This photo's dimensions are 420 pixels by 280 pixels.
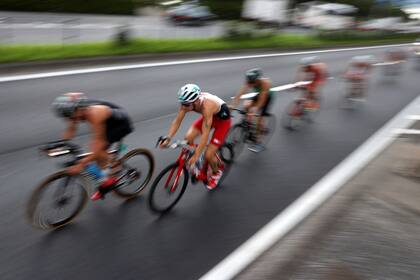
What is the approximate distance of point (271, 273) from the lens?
15.6ft

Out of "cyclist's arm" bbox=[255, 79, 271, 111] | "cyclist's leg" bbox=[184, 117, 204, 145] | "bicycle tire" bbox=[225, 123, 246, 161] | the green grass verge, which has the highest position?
the green grass verge

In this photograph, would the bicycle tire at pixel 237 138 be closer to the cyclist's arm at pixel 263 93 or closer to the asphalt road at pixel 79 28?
the cyclist's arm at pixel 263 93

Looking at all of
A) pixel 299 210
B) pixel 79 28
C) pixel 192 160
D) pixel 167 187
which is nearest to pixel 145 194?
pixel 167 187

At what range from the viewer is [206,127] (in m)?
5.89

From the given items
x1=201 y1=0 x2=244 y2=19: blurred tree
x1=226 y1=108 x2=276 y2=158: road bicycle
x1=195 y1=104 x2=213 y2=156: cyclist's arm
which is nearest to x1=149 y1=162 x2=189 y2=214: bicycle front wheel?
x1=195 y1=104 x2=213 y2=156: cyclist's arm

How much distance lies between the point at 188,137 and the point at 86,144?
2755 mm

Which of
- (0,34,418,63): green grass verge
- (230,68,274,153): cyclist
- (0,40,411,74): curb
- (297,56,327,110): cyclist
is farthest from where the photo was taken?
(0,34,418,63): green grass verge

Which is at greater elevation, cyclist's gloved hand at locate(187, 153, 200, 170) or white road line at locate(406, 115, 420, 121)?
cyclist's gloved hand at locate(187, 153, 200, 170)

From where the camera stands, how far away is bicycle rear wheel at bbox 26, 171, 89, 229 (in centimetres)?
515

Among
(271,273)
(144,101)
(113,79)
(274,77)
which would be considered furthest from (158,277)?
(274,77)

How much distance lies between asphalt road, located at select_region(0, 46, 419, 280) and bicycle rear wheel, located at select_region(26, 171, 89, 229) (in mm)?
162

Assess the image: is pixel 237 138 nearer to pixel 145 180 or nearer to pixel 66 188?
pixel 145 180

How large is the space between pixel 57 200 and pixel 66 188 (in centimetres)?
19

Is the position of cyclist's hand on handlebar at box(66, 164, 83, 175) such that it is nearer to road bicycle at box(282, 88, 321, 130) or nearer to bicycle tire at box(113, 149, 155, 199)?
bicycle tire at box(113, 149, 155, 199)
